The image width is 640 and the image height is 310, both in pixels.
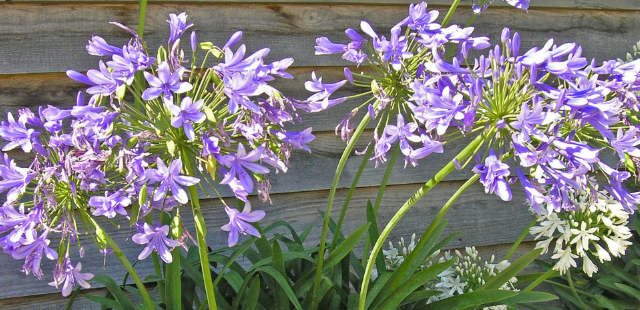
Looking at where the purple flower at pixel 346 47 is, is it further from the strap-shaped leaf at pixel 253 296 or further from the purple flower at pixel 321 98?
the strap-shaped leaf at pixel 253 296

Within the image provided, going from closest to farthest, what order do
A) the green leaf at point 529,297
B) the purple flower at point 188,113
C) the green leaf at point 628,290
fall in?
the purple flower at point 188,113
the green leaf at point 529,297
the green leaf at point 628,290

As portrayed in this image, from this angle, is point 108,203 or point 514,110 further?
point 514,110

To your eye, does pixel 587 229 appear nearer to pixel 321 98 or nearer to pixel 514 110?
pixel 514 110

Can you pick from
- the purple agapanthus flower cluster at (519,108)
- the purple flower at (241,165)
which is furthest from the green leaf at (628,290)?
the purple flower at (241,165)

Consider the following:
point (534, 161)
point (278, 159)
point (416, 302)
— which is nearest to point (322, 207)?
point (416, 302)

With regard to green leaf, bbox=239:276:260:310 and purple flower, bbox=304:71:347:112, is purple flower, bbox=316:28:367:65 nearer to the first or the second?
purple flower, bbox=304:71:347:112

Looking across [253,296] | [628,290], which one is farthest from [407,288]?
[628,290]
